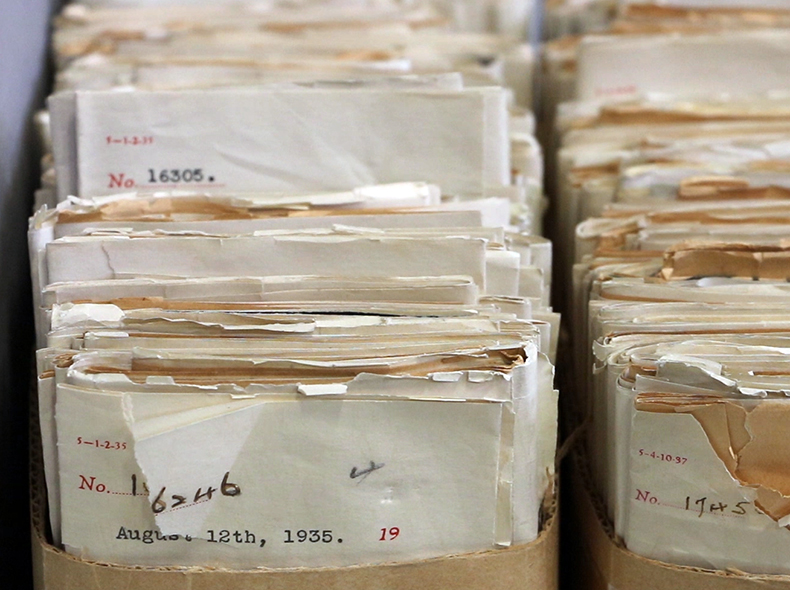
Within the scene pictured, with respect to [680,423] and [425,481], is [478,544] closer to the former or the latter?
[425,481]

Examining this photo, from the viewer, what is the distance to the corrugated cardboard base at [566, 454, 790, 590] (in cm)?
71

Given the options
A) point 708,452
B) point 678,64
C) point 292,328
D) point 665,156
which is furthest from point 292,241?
point 678,64

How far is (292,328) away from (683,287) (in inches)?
13.0

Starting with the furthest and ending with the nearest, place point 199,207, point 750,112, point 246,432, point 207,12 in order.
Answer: point 207,12 → point 750,112 → point 199,207 → point 246,432

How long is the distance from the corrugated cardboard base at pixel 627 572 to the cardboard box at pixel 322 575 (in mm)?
60

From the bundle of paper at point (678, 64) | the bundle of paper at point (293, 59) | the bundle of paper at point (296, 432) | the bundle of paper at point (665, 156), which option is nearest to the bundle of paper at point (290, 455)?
the bundle of paper at point (296, 432)

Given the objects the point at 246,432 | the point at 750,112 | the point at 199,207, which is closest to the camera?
the point at 246,432

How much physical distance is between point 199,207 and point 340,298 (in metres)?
0.19

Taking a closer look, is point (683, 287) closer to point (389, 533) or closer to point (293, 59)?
point (389, 533)

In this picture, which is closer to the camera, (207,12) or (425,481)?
(425,481)

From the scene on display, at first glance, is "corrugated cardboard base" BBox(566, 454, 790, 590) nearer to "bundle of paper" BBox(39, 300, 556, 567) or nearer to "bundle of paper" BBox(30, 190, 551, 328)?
"bundle of paper" BBox(39, 300, 556, 567)

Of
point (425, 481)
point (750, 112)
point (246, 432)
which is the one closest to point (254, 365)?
point (246, 432)

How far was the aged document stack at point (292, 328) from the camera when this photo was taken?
687mm

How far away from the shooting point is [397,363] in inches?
27.2
